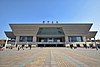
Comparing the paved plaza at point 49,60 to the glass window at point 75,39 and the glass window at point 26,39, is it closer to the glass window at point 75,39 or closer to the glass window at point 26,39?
the glass window at point 75,39

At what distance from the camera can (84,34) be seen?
76.2 m

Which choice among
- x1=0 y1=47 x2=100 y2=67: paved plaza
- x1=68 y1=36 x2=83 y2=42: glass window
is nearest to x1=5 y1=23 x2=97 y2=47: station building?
x1=68 y1=36 x2=83 y2=42: glass window

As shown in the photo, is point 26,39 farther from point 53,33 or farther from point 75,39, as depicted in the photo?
point 75,39

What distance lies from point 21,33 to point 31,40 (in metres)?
10.1

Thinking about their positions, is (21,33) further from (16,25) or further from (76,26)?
(76,26)

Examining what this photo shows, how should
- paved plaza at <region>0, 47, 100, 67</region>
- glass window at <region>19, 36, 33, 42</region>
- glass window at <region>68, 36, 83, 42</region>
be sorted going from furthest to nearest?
1. glass window at <region>19, 36, 33, 42</region>
2. glass window at <region>68, 36, 83, 42</region>
3. paved plaza at <region>0, 47, 100, 67</region>

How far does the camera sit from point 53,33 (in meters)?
80.4

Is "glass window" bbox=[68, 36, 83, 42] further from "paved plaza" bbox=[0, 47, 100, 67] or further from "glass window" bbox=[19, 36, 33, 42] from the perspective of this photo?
"paved plaza" bbox=[0, 47, 100, 67]

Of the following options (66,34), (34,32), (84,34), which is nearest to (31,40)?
(34,32)

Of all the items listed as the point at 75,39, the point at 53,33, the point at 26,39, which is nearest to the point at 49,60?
the point at 53,33

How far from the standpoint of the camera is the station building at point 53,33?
240ft

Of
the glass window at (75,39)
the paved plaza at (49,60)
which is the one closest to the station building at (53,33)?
the glass window at (75,39)

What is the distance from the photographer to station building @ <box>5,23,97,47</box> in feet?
240

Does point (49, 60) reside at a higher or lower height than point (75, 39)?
lower
